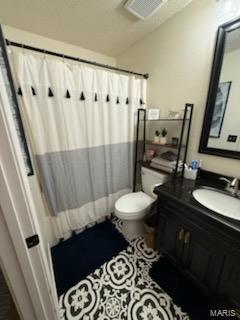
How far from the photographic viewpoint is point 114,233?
1.79 metres

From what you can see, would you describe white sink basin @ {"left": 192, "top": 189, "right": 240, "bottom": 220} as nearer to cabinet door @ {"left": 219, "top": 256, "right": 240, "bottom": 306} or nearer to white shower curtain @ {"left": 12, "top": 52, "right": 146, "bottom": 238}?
cabinet door @ {"left": 219, "top": 256, "right": 240, "bottom": 306}

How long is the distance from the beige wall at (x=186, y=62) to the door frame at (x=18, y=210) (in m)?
1.50

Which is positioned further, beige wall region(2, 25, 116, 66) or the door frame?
beige wall region(2, 25, 116, 66)

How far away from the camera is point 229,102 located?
1.20 m

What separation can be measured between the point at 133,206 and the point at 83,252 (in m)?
0.74

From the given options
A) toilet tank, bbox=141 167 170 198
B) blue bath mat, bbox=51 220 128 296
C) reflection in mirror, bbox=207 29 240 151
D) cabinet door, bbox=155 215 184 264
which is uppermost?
reflection in mirror, bbox=207 29 240 151

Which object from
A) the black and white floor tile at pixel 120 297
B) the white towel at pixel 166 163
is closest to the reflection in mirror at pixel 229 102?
the white towel at pixel 166 163

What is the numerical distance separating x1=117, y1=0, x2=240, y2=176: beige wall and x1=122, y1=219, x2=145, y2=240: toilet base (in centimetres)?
95

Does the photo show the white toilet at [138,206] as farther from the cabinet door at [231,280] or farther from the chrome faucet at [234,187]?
the cabinet door at [231,280]

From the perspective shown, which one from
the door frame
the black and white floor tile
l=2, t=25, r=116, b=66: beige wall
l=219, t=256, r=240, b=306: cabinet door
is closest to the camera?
the door frame

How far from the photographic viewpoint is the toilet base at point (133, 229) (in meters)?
1.62

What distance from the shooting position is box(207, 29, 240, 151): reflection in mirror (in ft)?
3.71

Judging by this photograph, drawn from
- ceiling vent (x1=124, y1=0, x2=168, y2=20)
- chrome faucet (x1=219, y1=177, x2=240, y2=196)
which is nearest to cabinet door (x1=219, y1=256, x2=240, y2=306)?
chrome faucet (x1=219, y1=177, x2=240, y2=196)

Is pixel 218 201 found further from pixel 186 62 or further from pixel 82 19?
pixel 82 19
